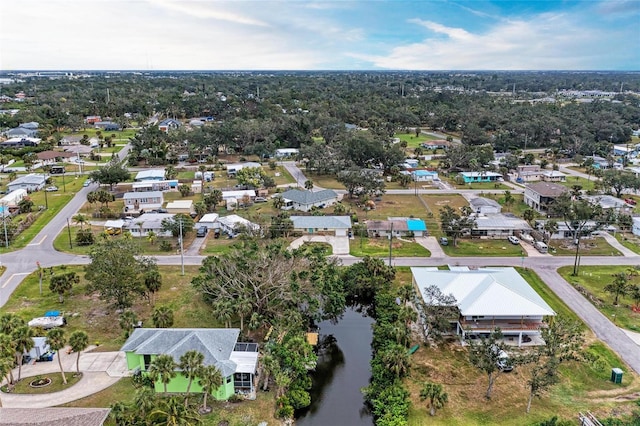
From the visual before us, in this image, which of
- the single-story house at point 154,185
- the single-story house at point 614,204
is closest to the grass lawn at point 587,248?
the single-story house at point 614,204

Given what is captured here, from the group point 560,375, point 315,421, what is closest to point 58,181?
point 315,421

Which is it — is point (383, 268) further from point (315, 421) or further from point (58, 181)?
point (58, 181)

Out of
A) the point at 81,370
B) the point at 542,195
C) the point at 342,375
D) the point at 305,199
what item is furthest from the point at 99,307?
the point at 542,195

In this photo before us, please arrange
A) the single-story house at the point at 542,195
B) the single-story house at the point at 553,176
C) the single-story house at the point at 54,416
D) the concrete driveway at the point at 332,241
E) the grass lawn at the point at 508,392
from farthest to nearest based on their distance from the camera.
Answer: the single-story house at the point at 553,176, the single-story house at the point at 542,195, the concrete driveway at the point at 332,241, the grass lawn at the point at 508,392, the single-story house at the point at 54,416

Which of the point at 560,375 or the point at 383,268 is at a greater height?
the point at 383,268

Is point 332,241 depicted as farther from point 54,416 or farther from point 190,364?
point 54,416

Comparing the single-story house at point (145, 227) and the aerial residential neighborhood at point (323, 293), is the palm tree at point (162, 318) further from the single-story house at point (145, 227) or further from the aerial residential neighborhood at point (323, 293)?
the single-story house at point (145, 227)

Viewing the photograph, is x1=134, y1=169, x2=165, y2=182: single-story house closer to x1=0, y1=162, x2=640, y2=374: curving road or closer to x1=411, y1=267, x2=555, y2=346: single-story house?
x1=0, y1=162, x2=640, y2=374: curving road

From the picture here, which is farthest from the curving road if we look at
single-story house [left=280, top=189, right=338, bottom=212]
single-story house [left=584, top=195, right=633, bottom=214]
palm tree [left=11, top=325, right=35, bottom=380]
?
single-story house [left=280, top=189, right=338, bottom=212]
